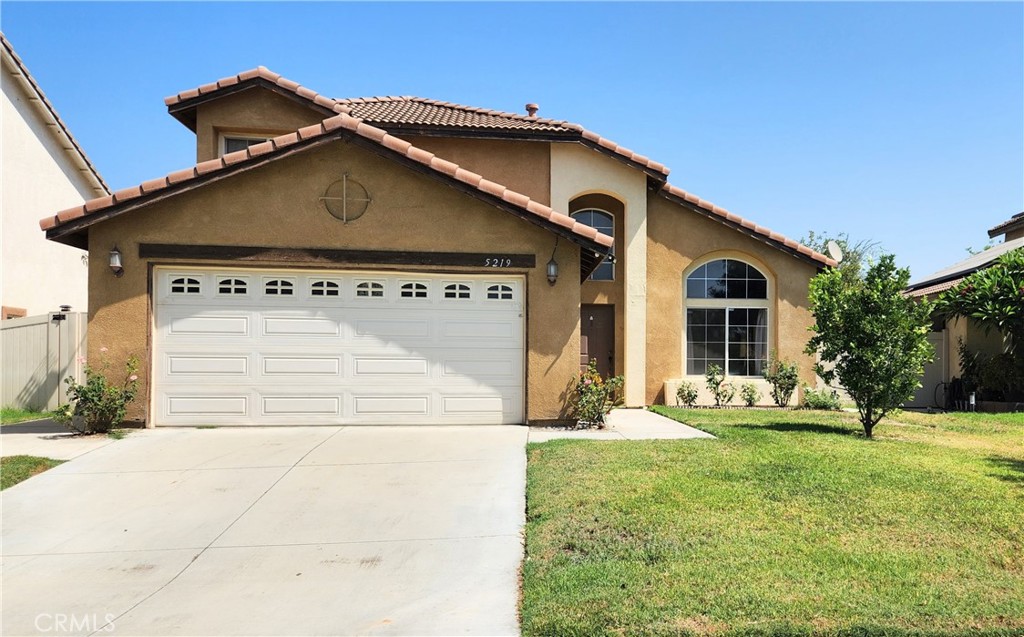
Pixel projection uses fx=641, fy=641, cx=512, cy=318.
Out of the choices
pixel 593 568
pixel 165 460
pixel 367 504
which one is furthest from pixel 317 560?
pixel 165 460

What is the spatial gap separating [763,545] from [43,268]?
61.3 ft

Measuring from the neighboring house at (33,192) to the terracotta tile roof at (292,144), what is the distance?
7291mm

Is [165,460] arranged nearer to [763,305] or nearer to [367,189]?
[367,189]

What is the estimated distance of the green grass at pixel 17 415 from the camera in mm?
11931

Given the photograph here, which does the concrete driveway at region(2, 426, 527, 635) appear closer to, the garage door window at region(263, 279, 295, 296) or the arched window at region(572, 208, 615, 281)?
the garage door window at region(263, 279, 295, 296)

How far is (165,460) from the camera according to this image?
327 inches

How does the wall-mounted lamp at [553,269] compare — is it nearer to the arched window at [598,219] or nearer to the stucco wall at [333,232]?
the stucco wall at [333,232]

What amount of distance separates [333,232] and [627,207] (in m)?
7.27

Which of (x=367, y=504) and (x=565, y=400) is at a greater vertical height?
(x=565, y=400)

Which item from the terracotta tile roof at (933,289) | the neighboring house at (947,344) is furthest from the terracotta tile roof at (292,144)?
the terracotta tile roof at (933,289)

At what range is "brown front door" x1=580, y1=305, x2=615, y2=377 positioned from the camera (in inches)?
603

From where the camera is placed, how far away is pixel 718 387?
1494 cm

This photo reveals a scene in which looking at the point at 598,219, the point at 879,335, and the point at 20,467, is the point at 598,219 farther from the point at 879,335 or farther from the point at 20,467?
the point at 20,467

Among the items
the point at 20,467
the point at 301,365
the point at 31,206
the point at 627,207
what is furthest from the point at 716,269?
the point at 31,206
